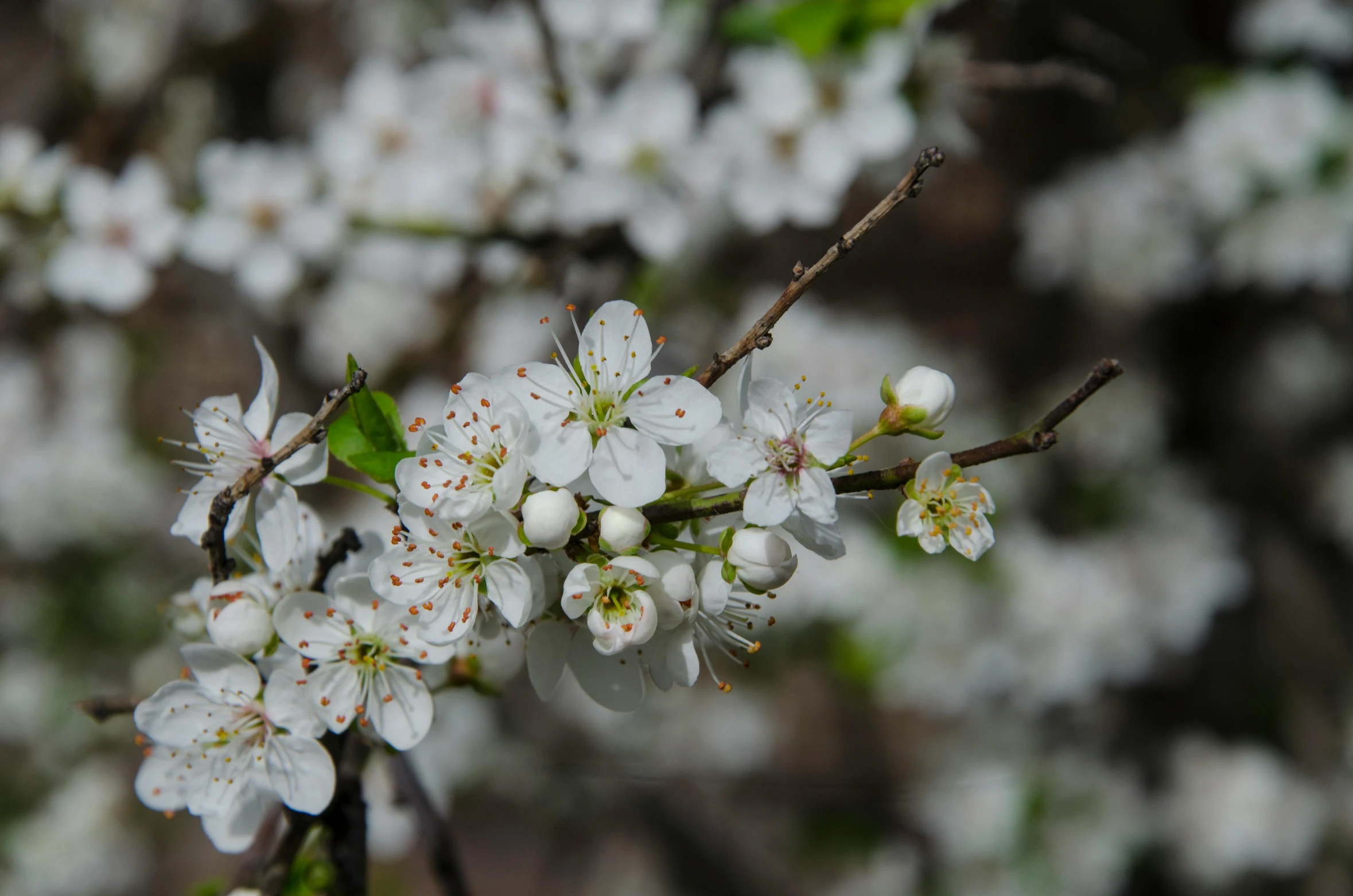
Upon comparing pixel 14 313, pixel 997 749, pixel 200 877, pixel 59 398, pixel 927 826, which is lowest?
pixel 200 877

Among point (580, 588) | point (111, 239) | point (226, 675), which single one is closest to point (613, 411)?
point (580, 588)

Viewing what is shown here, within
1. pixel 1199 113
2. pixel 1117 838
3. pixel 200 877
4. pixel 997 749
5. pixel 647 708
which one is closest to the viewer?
pixel 1199 113

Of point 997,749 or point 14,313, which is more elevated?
point 14,313

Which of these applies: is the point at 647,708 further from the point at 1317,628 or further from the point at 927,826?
the point at 1317,628

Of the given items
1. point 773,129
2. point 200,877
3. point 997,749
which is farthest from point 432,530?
point 200,877

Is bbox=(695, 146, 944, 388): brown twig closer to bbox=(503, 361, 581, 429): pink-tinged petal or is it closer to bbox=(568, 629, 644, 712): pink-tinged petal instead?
bbox=(503, 361, 581, 429): pink-tinged petal

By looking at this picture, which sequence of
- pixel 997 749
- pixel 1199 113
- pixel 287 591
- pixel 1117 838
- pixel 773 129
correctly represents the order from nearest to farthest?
pixel 287 591 < pixel 773 129 < pixel 1199 113 < pixel 1117 838 < pixel 997 749

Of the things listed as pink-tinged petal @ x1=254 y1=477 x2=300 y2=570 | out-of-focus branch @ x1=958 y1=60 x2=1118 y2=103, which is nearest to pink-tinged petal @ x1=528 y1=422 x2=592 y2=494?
pink-tinged petal @ x1=254 y1=477 x2=300 y2=570

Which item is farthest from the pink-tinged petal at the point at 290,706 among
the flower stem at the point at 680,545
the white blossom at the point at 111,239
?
the white blossom at the point at 111,239

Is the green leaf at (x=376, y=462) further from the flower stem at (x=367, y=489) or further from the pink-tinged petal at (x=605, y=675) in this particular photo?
the pink-tinged petal at (x=605, y=675)
